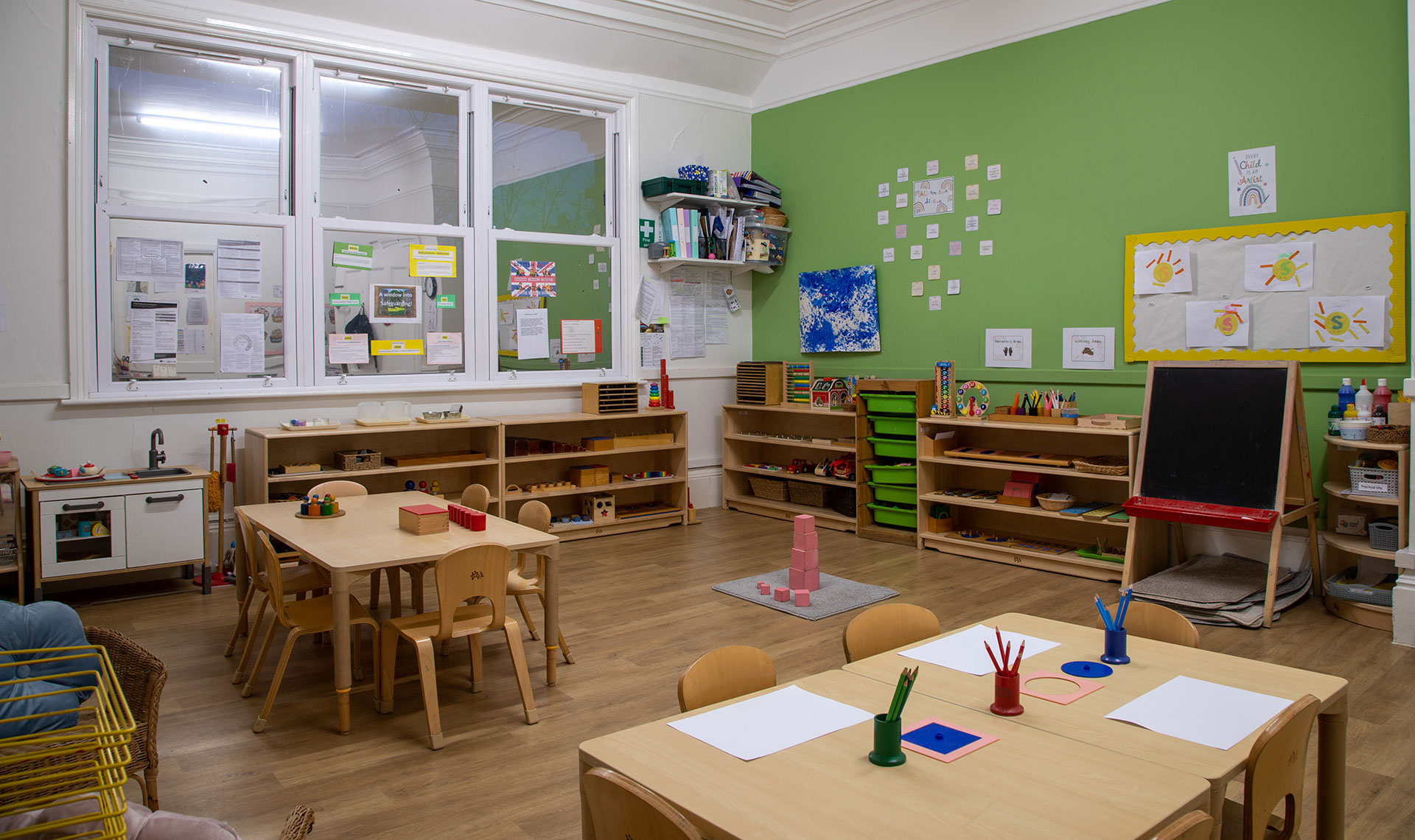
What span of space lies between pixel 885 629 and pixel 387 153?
5.33m

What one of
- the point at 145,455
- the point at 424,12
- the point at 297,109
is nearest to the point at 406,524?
the point at 145,455

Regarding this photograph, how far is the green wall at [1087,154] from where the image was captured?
4.89 meters

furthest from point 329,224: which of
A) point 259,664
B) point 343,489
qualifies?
point 259,664

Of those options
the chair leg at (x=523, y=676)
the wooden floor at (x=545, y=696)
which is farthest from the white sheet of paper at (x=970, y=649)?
the chair leg at (x=523, y=676)

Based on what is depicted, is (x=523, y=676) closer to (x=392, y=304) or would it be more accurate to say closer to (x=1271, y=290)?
(x=392, y=304)

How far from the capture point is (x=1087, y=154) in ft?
19.5

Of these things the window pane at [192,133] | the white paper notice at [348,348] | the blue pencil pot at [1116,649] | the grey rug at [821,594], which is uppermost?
the window pane at [192,133]

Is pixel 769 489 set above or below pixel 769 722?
below

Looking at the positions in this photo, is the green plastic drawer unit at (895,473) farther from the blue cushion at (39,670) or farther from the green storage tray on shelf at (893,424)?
the blue cushion at (39,670)

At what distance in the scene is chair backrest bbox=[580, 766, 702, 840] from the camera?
4.58ft

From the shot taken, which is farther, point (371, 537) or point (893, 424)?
point (893, 424)

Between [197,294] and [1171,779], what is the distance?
231 inches

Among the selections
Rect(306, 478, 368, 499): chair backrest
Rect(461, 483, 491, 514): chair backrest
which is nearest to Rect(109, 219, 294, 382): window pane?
Rect(306, 478, 368, 499): chair backrest

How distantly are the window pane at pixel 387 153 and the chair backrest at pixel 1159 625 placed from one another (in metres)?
5.45
